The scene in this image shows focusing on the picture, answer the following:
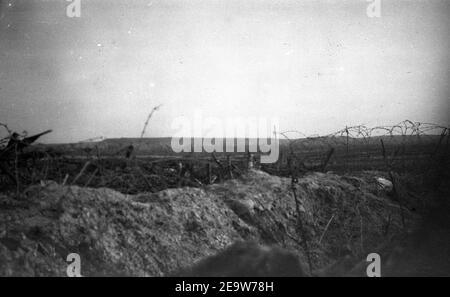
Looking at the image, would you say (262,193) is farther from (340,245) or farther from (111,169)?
(111,169)

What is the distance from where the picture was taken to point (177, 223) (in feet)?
19.7

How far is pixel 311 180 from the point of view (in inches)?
338

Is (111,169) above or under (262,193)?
above

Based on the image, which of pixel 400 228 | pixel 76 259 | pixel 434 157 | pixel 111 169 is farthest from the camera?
pixel 434 157

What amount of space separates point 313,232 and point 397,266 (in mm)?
2433

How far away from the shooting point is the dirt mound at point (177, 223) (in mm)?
4668

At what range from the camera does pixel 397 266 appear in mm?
5023

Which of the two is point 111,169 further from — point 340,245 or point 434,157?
point 434,157

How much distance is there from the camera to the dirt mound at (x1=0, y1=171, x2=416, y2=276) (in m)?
4.67
